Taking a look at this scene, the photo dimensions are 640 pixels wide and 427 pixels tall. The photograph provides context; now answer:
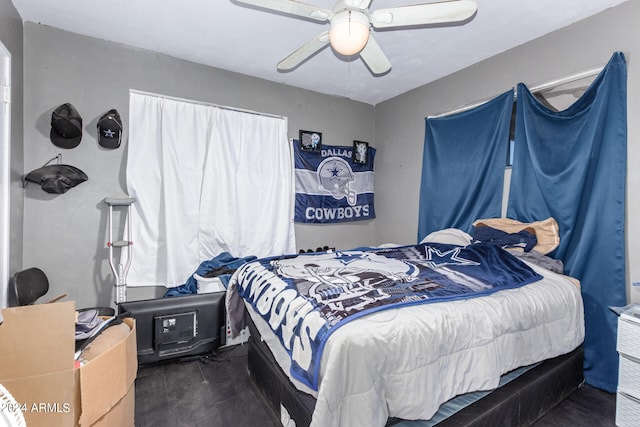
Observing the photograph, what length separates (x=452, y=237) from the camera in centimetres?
288

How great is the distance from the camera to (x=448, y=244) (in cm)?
273

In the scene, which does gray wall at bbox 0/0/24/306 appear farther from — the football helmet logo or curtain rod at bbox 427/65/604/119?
curtain rod at bbox 427/65/604/119

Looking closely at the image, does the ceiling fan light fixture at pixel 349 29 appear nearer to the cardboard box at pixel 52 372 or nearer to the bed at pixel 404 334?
the bed at pixel 404 334

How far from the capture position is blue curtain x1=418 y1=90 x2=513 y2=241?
9.22 feet

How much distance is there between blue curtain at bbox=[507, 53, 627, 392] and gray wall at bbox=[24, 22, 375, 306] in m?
3.23

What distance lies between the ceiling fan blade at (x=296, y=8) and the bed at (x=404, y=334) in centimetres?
148

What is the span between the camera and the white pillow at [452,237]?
2.79m

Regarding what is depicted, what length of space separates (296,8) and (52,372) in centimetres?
202

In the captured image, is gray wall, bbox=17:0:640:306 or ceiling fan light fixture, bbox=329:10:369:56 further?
gray wall, bbox=17:0:640:306

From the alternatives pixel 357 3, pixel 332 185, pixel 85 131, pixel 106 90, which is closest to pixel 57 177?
pixel 85 131

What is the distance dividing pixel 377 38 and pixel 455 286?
212 centimetres

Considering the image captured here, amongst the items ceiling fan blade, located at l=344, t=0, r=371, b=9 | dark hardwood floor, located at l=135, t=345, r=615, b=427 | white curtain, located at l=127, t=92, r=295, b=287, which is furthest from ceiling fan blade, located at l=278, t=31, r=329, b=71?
dark hardwood floor, located at l=135, t=345, r=615, b=427

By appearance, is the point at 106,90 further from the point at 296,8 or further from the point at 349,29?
the point at 349,29

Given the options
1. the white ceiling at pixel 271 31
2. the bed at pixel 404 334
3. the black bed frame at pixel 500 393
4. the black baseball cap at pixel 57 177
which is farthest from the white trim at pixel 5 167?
the black bed frame at pixel 500 393
